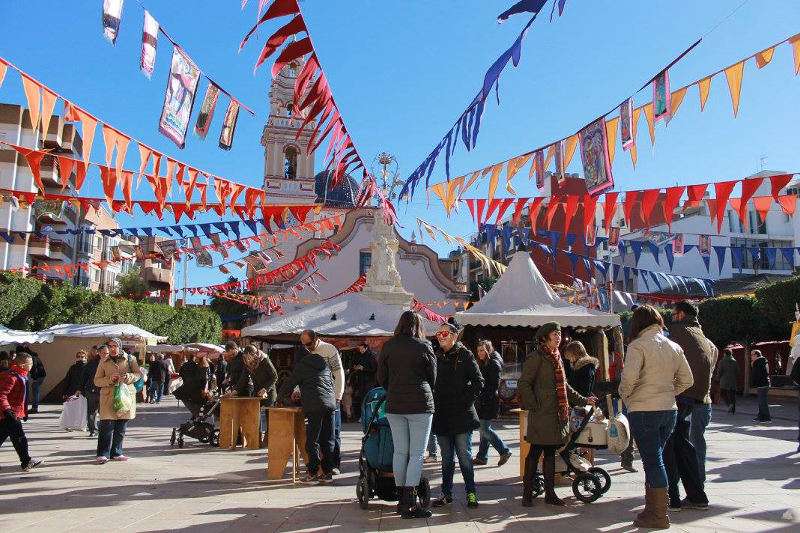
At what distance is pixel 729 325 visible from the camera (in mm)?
28406

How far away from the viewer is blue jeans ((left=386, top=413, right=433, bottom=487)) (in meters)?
5.65

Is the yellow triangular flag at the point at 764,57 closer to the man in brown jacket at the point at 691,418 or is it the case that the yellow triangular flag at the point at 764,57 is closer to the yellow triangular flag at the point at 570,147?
the yellow triangular flag at the point at 570,147

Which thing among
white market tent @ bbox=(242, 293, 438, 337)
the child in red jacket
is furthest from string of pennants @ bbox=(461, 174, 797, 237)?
the child in red jacket

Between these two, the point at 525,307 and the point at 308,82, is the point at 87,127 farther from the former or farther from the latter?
the point at 525,307

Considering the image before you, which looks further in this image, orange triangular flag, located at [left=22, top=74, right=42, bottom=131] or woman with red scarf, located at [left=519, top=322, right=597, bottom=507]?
orange triangular flag, located at [left=22, top=74, right=42, bottom=131]

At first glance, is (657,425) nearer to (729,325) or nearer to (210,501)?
(210,501)

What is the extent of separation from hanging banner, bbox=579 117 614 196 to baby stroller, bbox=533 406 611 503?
15.0ft

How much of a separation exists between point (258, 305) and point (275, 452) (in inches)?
1296

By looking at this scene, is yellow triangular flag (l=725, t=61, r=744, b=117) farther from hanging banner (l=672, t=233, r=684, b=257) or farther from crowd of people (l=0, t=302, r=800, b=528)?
hanging banner (l=672, t=233, r=684, b=257)

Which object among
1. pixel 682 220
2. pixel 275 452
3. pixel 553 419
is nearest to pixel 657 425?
pixel 553 419

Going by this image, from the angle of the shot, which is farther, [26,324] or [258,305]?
[258,305]

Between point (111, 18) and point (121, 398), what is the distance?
4.86 metres

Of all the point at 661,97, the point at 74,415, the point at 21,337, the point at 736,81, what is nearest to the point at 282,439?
the point at 661,97

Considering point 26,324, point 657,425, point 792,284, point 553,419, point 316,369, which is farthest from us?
point 26,324
